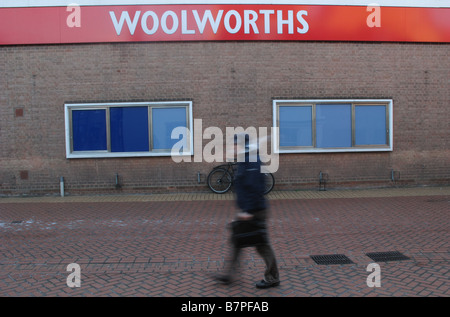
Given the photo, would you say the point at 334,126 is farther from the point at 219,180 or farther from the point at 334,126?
the point at 219,180

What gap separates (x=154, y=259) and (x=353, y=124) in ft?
28.3

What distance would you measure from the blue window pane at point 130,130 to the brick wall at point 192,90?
0.39 m

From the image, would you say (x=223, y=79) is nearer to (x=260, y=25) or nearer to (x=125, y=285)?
(x=260, y=25)

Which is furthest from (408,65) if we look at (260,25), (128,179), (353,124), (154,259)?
(154,259)

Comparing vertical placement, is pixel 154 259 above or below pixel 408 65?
below

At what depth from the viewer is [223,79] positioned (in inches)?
459

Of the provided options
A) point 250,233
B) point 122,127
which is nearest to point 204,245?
point 250,233

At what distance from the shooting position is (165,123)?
11.8 metres

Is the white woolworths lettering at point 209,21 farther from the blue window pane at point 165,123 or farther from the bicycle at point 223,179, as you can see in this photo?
the bicycle at point 223,179

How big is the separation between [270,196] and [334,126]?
123 inches

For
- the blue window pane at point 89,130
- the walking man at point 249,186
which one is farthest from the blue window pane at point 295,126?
the walking man at point 249,186
